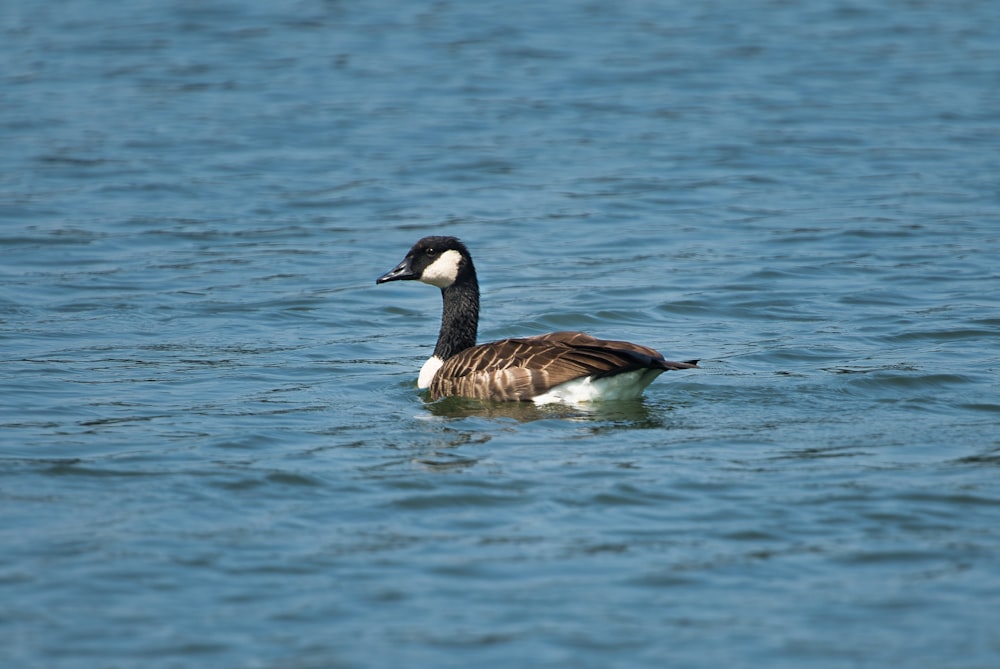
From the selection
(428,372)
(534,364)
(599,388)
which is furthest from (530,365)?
(428,372)

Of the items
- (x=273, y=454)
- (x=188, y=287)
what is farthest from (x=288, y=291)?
(x=273, y=454)

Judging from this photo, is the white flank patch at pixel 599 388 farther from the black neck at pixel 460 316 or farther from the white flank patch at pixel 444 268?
the white flank patch at pixel 444 268

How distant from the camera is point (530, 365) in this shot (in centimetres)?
983

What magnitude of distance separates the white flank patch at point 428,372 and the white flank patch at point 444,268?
0.69m

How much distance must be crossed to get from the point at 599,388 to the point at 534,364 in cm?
49

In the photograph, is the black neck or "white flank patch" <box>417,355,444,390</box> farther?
the black neck

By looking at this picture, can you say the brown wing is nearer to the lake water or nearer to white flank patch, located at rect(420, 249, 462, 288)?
the lake water

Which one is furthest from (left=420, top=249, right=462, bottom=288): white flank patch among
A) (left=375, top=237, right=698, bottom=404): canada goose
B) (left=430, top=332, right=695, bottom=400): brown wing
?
(left=430, top=332, right=695, bottom=400): brown wing

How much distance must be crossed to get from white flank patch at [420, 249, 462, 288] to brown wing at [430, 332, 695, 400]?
2.85 feet

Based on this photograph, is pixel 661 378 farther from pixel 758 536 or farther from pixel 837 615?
pixel 837 615

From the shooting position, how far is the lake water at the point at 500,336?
6523 millimetres

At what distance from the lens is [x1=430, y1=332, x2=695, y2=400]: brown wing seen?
950 centimetres

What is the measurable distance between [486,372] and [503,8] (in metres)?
22.8

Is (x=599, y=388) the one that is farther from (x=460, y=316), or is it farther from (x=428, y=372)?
(x=460, y=316)
